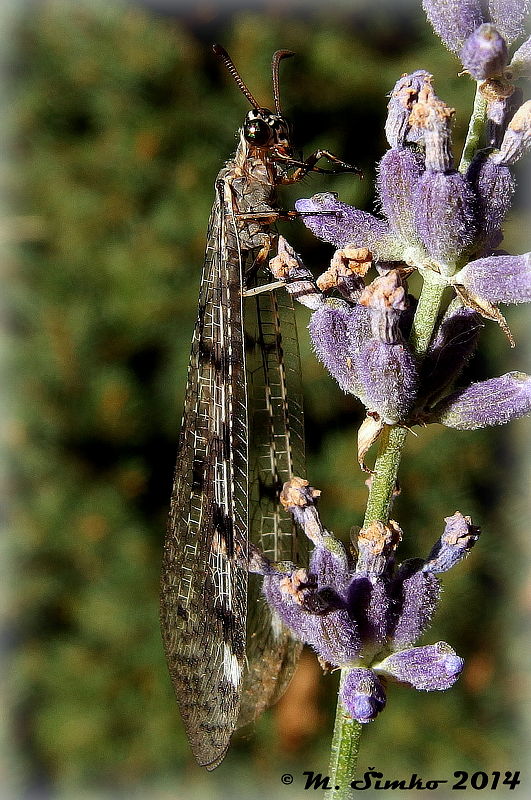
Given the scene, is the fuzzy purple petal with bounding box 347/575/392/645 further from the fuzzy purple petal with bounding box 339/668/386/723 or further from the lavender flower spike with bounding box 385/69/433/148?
the lavender flower spike with bounding box 385/69/433/148

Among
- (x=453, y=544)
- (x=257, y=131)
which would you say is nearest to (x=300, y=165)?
(x=257, y=131)

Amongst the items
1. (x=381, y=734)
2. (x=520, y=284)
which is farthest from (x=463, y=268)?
(x=381, y=734)

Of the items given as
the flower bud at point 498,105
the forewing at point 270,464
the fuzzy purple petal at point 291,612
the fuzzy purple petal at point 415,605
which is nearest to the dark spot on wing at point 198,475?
the forewing at point 270,464

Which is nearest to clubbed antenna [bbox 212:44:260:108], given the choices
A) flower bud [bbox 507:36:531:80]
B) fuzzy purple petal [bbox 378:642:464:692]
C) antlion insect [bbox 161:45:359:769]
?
antlion insect [bbox 161:45:359:769]

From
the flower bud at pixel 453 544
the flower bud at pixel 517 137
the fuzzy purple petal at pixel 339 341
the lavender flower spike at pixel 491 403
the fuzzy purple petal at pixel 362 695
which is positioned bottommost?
the fuzzy purple petal at pixel 362 695

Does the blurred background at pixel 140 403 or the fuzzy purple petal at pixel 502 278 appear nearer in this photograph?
the fuzzy purple petal at pixel 502 278

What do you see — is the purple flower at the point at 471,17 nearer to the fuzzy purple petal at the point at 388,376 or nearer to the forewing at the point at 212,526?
the fuzzy purple petal at the point at 388,376
